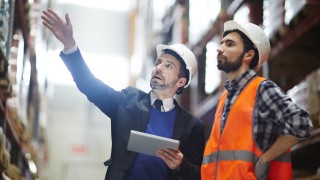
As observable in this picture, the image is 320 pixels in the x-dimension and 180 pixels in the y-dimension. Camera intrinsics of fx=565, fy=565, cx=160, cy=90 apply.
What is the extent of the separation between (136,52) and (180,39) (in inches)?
328

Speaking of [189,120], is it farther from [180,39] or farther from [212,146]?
[180,39]

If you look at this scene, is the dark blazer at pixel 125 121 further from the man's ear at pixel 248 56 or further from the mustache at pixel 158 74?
the man's ear at pixel 248 56

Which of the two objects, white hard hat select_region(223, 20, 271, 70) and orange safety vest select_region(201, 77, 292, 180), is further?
white hard hat select_region(223, 20, 271, 70)

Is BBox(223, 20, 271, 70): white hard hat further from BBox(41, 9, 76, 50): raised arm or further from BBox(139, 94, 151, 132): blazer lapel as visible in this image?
BBox(41, 9, 76, 50): raised arm

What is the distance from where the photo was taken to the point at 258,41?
4.19m

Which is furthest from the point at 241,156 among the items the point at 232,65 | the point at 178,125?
the point at 232,65

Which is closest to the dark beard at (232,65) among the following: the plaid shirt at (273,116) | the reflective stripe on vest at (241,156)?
the plaid shirt at (273,116)

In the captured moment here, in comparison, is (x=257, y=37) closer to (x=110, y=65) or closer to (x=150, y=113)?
(x=150, y=113)

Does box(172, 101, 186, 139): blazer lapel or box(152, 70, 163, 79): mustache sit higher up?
box(152, 70, 163, 79): mustache

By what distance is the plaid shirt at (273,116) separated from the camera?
364 centimetres

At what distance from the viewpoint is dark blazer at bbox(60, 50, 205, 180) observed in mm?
4078

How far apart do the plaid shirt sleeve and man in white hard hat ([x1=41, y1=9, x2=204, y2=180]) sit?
0.58 m

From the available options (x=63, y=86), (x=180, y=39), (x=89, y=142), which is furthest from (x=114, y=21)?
(x=180, y=39)

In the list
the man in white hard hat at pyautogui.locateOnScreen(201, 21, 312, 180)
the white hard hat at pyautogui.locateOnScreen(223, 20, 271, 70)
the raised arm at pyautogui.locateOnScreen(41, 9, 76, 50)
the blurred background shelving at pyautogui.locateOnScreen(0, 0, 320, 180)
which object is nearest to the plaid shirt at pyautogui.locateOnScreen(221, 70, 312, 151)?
the man in white hard hat at pyautogui.locateOnScreen(201, 21, 312, 180)
